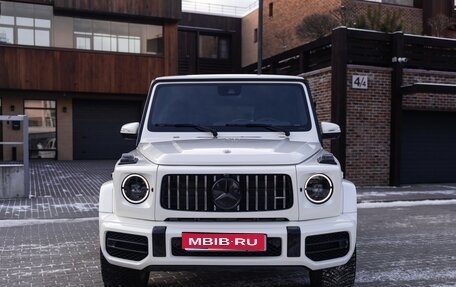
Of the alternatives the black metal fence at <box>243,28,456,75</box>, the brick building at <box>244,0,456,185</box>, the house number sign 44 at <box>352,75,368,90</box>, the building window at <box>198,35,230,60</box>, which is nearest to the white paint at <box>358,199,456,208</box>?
the brick building at <box>244,0,456,185</box>

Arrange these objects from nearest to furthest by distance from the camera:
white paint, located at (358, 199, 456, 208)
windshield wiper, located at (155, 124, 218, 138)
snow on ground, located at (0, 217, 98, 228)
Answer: windshield wiper, located at (155, 124, 218, 138) < snow on ground, located at (0, 217, 98, 228) < white paint, located at (358, 199, 456, 208)

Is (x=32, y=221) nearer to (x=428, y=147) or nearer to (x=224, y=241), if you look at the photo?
(x=224, y=241)

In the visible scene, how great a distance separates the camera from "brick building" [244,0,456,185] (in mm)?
13516

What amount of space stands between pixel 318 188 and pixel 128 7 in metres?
19.2

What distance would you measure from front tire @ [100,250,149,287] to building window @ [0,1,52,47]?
60.2 ft

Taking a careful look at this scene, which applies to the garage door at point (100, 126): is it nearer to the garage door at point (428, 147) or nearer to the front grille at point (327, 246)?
the garage door at point (428, 147)

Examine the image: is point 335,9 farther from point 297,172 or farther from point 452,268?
point 297,172

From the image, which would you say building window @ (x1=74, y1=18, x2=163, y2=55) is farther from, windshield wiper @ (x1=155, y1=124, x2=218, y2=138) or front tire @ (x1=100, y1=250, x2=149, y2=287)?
front tire @ (x1=100, y1=250, x2=149, y2=287)

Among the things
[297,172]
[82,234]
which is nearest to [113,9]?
[82,234]

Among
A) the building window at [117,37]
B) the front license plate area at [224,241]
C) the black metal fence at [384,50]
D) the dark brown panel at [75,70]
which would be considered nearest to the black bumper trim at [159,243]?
the front license plate area at [224,241]

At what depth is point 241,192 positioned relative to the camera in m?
3.86

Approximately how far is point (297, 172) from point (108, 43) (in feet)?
63.5

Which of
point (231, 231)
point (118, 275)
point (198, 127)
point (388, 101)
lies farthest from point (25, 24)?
point (231, 231)

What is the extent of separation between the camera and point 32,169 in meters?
17.6
